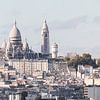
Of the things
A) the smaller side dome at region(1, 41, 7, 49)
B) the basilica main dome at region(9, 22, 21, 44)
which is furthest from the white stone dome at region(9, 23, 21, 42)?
the smaller side dome at region(1, 41, 7, 49)

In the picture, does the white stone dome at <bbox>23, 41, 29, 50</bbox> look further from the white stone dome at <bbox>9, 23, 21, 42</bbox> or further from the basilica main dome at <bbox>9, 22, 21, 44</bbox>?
the white stone dome at <bbox>9, 23, 21, 42</bbox>

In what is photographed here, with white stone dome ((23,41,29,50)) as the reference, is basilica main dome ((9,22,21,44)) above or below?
above

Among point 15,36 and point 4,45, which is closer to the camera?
point 15,36

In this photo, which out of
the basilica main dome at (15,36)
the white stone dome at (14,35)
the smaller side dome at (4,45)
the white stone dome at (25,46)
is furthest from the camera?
→ the smaller side dome at (4,45)

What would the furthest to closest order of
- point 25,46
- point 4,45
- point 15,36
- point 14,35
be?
point 4,45
point 14,35
point 25,46
point 15,36

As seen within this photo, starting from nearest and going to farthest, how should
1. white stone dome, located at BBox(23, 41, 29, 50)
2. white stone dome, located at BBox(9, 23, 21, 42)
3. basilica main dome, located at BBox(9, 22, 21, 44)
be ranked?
white stone dome, located at BBox(23, 41, 29, 50) → basilica main dome, located at BBox(9, 22, 21, 44) → white stone dome, located at BBox(9, 23, 21, 42)

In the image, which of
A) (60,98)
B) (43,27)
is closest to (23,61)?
(43,27)

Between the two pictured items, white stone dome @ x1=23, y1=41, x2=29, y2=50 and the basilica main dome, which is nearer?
white stone dome @ x1=23, y1=41, x2=29, y2=50

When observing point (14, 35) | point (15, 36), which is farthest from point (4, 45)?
point (15, 36)

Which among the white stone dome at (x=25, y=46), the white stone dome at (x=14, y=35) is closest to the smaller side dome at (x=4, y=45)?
the white stone dome at (x=14, y=35)

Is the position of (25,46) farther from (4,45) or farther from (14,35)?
(4,45)

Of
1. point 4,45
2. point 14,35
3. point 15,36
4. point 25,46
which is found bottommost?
point 25,46

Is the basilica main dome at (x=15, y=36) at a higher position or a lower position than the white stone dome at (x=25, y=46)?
higher

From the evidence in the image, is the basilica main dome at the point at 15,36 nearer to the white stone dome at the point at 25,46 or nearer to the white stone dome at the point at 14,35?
the white stone dome at the point at 14,35
